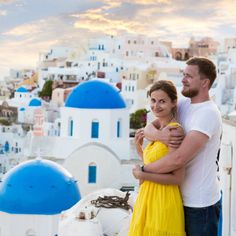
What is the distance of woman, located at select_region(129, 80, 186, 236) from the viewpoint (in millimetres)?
3514

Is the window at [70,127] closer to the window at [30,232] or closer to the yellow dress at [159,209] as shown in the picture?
the window at [30,232]

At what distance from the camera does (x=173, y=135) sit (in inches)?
138

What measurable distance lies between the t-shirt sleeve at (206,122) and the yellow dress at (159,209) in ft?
0.81

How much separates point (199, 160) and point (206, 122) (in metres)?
0.23

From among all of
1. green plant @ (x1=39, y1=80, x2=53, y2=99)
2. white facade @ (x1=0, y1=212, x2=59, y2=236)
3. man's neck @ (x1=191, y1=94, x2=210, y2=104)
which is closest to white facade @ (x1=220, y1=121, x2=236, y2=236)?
man's neck @ (x1=191, y1=94, x2=210, y2=104)

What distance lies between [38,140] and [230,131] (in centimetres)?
1312

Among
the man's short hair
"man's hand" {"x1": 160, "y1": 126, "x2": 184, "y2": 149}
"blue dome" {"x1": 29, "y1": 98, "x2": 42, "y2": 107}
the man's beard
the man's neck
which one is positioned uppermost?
the man's short hair

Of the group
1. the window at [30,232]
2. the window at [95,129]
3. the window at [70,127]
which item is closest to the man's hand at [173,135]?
the window at [30,232]

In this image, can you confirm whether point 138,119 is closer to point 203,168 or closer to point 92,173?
point 92,173

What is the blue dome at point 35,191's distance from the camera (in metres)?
11.1

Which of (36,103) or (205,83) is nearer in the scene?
(205,83)

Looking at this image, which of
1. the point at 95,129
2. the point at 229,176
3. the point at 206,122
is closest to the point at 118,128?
the point at 95,129

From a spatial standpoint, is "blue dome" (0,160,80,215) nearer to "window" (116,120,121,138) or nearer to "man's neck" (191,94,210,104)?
"window" (116,120,121,138)

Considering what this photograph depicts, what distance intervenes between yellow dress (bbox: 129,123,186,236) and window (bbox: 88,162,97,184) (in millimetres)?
11777
